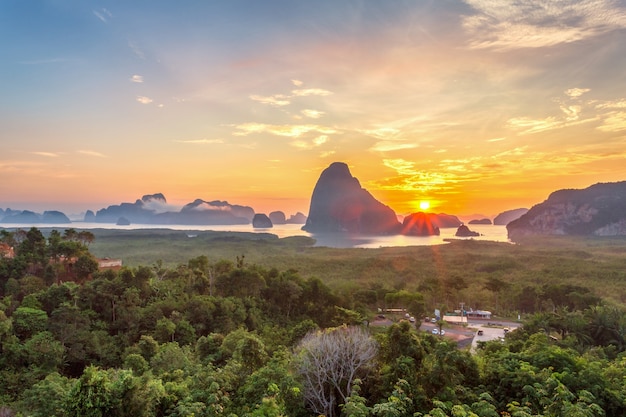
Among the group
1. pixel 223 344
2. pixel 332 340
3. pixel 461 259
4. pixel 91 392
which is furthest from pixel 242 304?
pixel 461 259

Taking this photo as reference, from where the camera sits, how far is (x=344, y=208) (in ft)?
528

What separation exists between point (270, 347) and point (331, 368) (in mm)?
8557

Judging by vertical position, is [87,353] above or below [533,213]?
below

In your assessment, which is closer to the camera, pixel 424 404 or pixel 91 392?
pixel 91 392

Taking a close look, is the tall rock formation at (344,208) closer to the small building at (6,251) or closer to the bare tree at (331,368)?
the small building at (6,251)

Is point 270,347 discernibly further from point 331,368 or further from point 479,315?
point 479,315

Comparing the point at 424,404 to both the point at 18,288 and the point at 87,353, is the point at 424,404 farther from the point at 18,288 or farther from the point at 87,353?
the point at 18,288

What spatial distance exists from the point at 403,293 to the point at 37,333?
20.9m

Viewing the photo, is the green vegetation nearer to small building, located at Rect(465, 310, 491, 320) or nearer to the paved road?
the paved road

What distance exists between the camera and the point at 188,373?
1123 centimetres

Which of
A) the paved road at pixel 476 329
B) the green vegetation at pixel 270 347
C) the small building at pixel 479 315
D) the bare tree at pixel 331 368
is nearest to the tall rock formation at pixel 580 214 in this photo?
the green vegetation at pixel 270 347

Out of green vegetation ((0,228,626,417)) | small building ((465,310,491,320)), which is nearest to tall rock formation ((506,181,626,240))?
green vegetation ((0,228,626,417))

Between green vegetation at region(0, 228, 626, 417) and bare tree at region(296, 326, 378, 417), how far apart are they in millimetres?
48

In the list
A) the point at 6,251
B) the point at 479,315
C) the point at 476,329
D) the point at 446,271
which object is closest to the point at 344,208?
the point at 446,271
